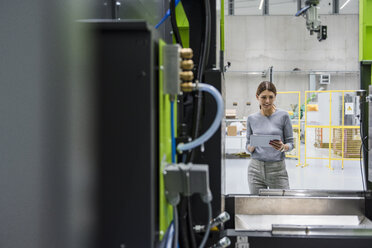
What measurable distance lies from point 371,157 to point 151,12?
1874 mm

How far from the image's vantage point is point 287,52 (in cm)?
1129

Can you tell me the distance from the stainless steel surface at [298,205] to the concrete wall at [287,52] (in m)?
9.36

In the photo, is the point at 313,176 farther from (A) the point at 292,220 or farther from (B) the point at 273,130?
(A) the point at 292,220

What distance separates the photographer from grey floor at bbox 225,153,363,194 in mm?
4984

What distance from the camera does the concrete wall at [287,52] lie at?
36.7 feet

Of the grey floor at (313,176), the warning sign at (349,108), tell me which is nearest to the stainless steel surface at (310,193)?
the grey floor at (313,176)

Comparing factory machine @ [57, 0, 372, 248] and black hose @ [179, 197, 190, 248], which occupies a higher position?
factory machine @ [57, 0, 372, 248]

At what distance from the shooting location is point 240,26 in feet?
37.3

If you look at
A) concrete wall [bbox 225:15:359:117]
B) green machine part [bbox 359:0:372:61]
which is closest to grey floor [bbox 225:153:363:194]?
green machine part [bbox 359:0:372:61]

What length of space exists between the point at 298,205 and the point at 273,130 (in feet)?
2.95

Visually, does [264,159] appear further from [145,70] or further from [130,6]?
[145,70]

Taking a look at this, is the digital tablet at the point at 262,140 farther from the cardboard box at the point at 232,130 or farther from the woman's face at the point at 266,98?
the cardboard box at the point at 232,130

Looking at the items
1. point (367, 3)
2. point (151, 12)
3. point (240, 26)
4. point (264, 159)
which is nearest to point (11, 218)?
point (151, 12)

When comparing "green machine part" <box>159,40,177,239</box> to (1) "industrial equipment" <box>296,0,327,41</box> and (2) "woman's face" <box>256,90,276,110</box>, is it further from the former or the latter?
(1) "industrial equipment" <box>296,0,327,41</box>
